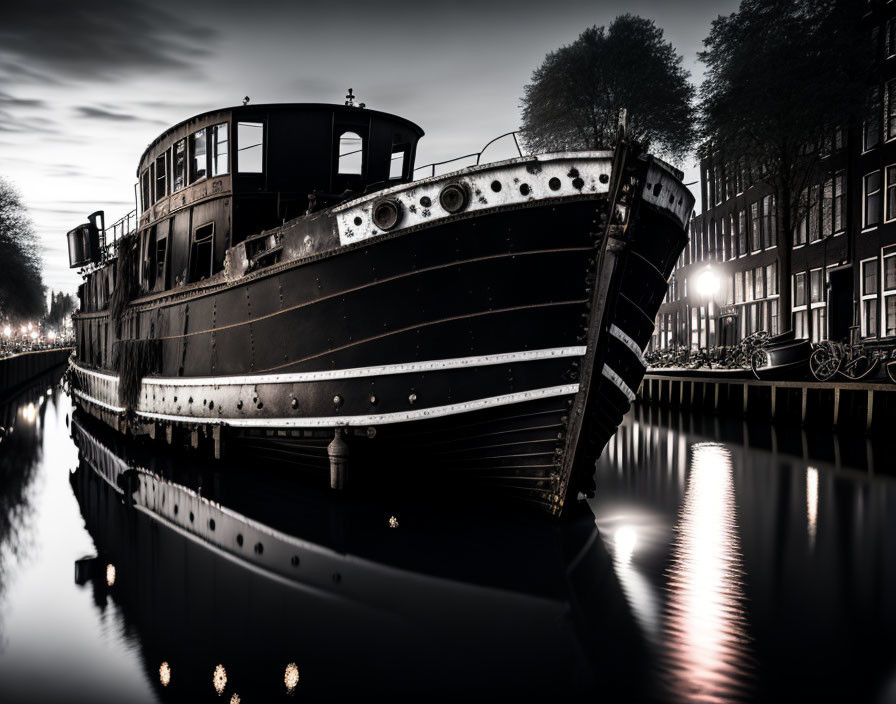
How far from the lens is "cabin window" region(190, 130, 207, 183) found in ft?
41.1

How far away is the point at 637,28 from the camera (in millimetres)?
35094

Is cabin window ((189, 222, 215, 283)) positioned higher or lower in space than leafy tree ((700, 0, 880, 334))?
lower

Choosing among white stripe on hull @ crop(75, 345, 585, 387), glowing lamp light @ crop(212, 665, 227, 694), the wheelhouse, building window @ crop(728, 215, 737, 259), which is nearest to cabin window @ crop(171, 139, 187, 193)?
the wheelhouse

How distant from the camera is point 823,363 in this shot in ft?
60.8

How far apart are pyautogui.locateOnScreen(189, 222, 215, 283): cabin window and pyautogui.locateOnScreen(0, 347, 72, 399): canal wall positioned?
18337mm

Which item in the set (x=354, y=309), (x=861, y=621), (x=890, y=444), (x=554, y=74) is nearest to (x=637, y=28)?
(x=554, y=74)

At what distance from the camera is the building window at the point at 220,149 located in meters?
11.9

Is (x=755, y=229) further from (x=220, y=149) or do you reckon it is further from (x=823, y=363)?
(x=220, y=149)

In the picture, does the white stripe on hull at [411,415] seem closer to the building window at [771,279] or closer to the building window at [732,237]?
the building window at [771,279]

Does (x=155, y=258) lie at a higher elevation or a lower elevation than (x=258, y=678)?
higher

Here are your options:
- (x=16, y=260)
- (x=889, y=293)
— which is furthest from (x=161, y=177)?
(x=16, y=260)

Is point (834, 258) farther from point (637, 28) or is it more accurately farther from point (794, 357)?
point (637, 28)

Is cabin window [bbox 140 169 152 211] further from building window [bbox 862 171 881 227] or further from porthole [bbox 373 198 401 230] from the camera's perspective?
building window [bbox 862 171 881 227]

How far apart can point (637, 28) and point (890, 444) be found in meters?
26.2
